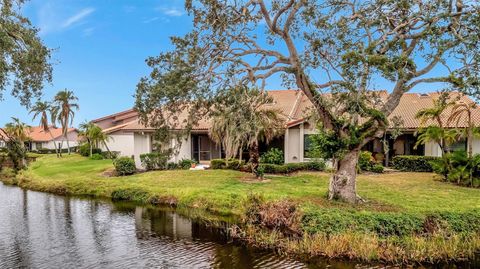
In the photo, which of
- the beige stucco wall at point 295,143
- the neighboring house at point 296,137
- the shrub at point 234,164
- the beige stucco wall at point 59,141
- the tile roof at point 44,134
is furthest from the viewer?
the tile roof at point 44,134

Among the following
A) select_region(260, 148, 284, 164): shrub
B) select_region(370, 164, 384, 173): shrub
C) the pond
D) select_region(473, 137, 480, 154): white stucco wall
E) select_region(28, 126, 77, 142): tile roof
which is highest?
select_region(28, 126, 77, 142): tile roof

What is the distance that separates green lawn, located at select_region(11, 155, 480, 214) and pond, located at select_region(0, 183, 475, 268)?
2229 mm

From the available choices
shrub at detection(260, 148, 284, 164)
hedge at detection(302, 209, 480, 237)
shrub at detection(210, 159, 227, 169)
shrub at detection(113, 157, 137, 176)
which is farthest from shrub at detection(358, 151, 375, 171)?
shrub at detection(113, 157, 137, 176)

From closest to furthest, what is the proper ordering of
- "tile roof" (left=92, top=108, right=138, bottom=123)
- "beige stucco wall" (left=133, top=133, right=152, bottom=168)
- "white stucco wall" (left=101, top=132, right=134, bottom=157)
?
"beige stucco wall" (left=133, top=133, right=152, bottom=168) → "white stucco wall" (left=101, top=132, right=134, bottom=157) → "tile roof" (left=92, top=108, right=138, bottom=123)

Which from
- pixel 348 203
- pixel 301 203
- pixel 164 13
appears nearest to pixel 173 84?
pixel 164 13

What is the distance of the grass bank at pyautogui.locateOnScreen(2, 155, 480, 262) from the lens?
41.9 feet

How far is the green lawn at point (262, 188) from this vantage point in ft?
56.7

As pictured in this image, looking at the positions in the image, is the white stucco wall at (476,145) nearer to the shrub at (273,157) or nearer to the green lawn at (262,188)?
the green lawn at (262,188)

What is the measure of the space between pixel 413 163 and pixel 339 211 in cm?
1566

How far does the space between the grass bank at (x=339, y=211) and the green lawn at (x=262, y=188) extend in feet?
0.16

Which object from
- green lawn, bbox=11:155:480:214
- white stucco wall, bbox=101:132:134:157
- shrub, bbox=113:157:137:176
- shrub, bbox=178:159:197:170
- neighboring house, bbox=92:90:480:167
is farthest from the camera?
white stucco wall, bbox=101:132:134:157

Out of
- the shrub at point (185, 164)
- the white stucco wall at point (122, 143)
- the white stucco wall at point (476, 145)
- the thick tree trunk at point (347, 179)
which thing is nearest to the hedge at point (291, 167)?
the shrub at point (185, 164)

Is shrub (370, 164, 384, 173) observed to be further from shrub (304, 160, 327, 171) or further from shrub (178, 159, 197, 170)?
shrub (178, 159, 197, 170)

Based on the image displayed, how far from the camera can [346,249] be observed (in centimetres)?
1274
